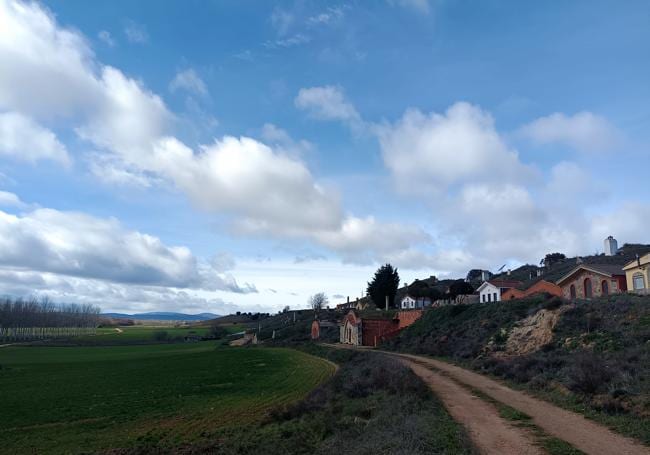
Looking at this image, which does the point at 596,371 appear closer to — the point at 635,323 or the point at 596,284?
the point at 635,323

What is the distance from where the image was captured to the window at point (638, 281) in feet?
152

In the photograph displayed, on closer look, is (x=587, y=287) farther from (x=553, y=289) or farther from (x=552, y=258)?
(x=552, y=258)

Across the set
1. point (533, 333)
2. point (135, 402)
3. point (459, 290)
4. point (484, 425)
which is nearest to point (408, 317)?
point (459, 290)

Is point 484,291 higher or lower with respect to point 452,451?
higher

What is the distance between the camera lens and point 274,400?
31.0 metres

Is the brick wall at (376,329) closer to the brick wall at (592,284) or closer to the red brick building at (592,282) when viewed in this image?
the brick wall at (592,284)

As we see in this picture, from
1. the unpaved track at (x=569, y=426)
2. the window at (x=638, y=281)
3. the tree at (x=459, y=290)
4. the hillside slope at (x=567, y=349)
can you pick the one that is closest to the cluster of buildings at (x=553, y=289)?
the window at (x=638, y=281)

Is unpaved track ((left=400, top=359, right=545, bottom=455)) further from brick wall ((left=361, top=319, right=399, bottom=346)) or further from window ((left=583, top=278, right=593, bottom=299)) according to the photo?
brick wall ((left=361, top=319, right=399, bottom=346))

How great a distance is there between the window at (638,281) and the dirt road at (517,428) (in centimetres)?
2925

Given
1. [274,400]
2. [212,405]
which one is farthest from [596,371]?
[212,405]

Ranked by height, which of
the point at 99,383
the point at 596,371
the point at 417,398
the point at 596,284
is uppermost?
the point at 596,284

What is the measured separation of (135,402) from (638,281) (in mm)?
46368

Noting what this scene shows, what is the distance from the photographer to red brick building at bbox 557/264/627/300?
5134 centimetres

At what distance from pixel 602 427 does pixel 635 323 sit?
16.8 m
